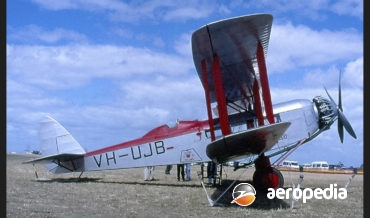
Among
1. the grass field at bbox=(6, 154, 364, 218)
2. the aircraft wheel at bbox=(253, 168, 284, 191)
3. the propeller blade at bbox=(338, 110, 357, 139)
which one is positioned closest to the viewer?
the grass field at bbox=(6, 154, 364, 218)

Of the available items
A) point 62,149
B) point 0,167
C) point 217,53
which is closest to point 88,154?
point 62,149

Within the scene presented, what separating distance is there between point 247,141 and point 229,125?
1.30 m

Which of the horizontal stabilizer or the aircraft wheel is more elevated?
the horizontal stabilizer

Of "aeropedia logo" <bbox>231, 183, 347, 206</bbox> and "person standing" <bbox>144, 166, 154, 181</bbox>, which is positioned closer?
"aeropedia logo" <bbox>231, 183, 347, 206</bbox>

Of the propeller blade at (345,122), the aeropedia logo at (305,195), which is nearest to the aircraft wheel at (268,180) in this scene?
the aeropedia logo at (305,195)

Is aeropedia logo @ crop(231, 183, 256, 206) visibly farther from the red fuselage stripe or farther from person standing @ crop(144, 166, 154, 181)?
person standing @ crop(144, 166, 154, 181)

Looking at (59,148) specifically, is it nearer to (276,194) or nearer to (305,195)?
(276,194)

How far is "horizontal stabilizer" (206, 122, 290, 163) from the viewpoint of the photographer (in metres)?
6.52

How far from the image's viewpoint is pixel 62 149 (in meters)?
13.4

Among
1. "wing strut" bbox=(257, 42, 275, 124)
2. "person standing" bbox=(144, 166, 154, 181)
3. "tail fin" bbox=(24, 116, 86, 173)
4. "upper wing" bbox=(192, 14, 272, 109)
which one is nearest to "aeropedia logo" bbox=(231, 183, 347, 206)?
"wing strut" bbox=(257, 42, 275, 124)

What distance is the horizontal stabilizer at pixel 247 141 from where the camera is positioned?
6516 mm

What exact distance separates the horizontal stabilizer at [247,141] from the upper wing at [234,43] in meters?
1.33

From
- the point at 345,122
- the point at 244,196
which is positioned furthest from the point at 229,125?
the point at 345,122

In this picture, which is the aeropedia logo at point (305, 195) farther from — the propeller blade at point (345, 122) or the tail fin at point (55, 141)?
the tail fin at point (55, 141)
